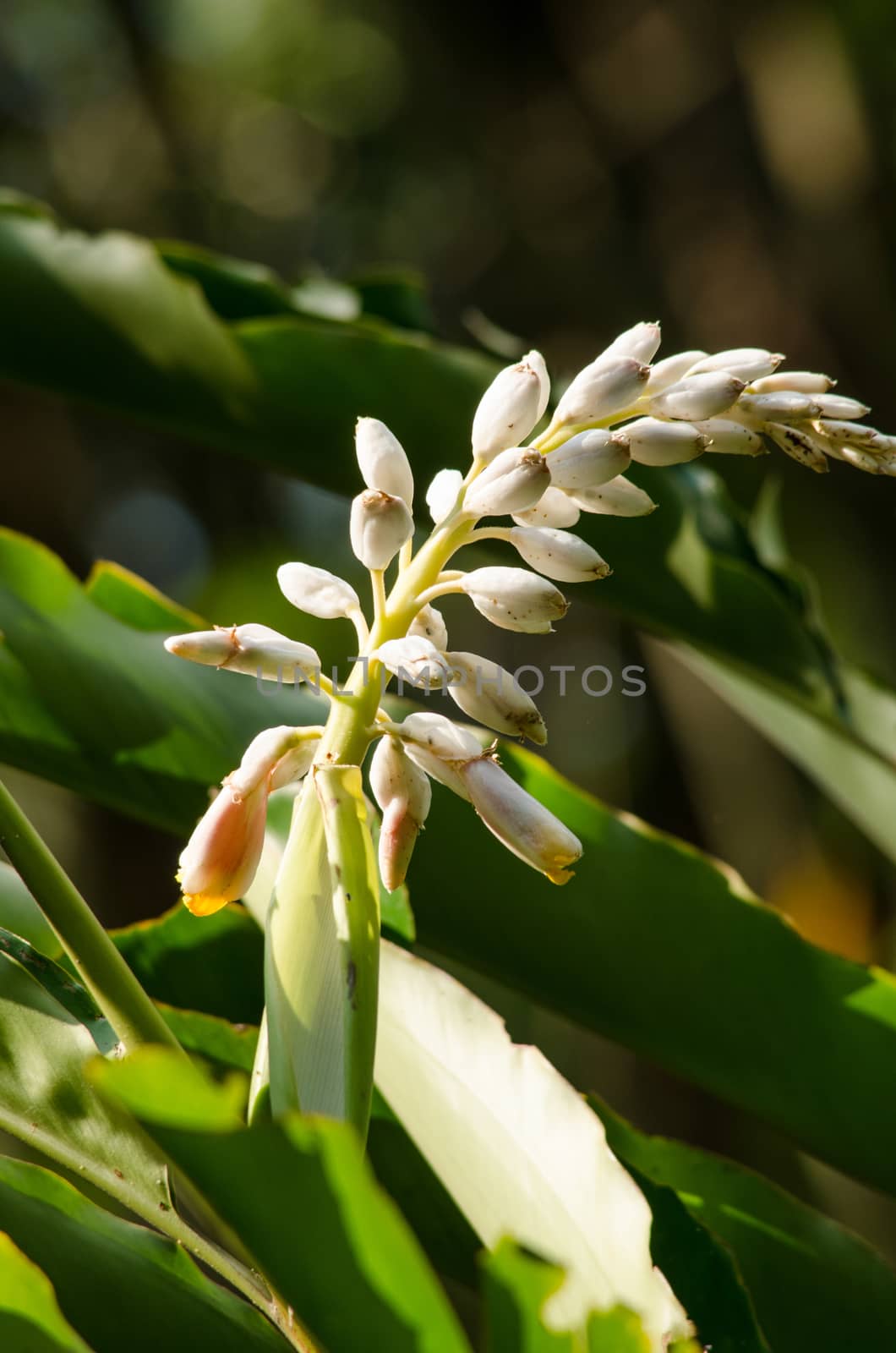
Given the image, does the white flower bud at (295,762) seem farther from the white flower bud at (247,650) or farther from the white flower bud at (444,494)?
the white flower bud at (444,494)

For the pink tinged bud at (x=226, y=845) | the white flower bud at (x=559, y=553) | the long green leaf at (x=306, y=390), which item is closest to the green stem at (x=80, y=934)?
the pink tinged bud at (x=226, y=845)

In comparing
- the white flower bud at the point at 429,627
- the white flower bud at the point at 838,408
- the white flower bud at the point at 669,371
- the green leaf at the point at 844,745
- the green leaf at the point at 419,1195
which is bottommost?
the green leaf at the point at 419,1195

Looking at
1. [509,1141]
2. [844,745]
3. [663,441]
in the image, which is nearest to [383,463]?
[663,441]

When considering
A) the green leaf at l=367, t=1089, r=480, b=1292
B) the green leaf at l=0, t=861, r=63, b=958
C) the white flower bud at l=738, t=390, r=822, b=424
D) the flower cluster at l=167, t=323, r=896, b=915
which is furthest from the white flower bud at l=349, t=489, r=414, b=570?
the green leaf at l=0, t=861, r=63, b=958

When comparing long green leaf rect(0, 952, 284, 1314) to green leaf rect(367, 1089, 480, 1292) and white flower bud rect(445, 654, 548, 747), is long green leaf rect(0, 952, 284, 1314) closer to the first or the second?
green leaf rect(367, 1089, 480, 1292)

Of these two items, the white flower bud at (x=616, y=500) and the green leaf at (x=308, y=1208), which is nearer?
the green leaf at (x=308, y=1208)

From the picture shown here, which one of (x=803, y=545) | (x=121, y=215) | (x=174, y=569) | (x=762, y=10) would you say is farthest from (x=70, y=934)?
(x=121, y=215)

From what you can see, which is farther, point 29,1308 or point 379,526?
point 379,526

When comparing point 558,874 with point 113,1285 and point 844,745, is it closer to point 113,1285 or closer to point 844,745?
point 113,1285
